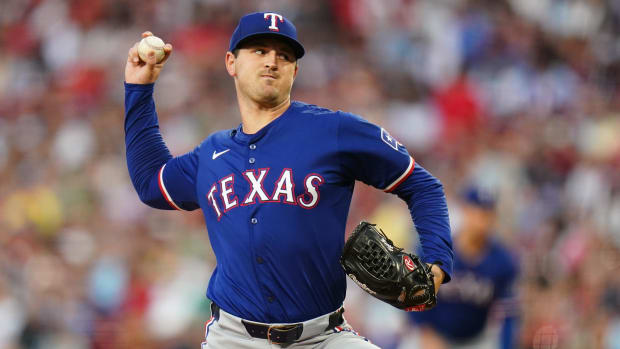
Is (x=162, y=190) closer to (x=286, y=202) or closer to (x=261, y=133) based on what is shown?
(x=261, y=133)

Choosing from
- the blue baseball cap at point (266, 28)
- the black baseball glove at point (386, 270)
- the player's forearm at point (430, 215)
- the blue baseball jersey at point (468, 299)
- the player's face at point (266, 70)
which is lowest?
the blue baseball jersey at point (468, 299)

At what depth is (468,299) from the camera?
5820 mm

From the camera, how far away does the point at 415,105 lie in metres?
9.68

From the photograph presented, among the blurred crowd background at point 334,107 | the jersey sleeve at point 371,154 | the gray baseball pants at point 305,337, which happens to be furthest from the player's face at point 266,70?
the blurred crowd background at point 334,107

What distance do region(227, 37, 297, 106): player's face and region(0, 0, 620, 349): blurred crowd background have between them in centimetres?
298

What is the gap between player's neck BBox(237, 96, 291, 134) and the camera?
145 inches

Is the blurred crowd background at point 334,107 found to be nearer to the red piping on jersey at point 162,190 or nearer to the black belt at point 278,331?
the black belt at point 278,331

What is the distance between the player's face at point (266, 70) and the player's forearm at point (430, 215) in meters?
0.62

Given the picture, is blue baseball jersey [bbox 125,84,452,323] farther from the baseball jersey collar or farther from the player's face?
the player's face

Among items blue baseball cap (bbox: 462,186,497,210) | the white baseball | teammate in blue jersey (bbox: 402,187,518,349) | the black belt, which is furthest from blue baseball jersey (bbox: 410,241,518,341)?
the white baseball

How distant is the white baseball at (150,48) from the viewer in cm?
390

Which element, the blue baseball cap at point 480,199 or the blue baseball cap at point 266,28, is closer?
the blue baseball cap at point 266,28

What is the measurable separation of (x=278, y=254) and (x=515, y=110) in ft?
21.8

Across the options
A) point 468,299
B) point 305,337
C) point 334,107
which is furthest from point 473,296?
point 334,107
